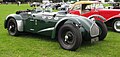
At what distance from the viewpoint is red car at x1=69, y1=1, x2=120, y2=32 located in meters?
10.5

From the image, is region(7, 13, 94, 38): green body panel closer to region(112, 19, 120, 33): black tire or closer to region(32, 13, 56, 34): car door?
region(32, 13, 56, 34): car door

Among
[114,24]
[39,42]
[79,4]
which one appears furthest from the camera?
[79,4]

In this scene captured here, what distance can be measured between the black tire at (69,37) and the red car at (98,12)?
385 cm

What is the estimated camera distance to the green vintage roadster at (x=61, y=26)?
6352 mm

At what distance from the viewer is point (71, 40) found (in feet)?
21.2

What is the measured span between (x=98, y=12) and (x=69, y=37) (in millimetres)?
4811

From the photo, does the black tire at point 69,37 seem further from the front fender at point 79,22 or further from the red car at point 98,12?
the red car at point 98,12

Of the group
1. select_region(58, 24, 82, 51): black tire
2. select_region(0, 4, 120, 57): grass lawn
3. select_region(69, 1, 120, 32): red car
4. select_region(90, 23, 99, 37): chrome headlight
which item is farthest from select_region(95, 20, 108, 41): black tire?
select_region(69, 1, 120, 32): red car

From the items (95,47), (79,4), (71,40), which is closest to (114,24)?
(79,4)

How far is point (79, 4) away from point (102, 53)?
5.46 metres

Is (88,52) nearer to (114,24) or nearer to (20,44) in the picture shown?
(20,44)

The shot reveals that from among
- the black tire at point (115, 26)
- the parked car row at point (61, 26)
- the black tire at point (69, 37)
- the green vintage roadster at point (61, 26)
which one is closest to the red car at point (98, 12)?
the black tire at point (115, 26)

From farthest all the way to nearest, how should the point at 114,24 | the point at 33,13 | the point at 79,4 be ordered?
the point at 79,4
the point at 114,24
the point at 33,13

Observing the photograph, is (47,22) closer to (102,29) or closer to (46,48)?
(46,48)
